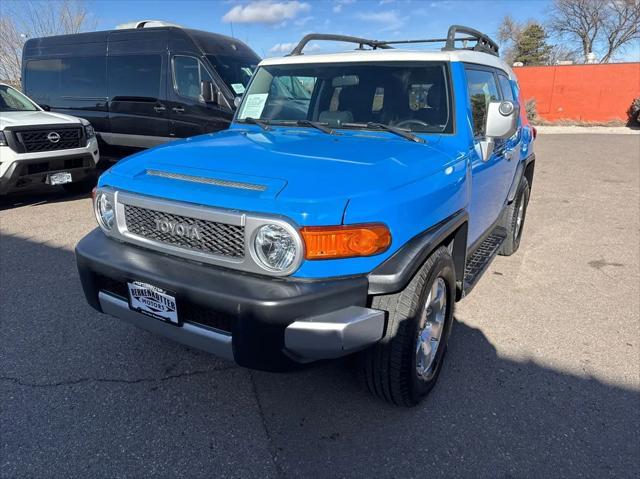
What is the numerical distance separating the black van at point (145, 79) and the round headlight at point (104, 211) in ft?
15.1

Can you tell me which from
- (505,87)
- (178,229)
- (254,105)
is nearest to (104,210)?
(178,229)

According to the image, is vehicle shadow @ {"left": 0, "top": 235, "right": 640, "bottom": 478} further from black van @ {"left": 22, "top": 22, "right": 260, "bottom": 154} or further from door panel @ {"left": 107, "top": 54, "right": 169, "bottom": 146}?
door panel @ {"left": 107, "top": 54, "right": 169, "bottom": 146}

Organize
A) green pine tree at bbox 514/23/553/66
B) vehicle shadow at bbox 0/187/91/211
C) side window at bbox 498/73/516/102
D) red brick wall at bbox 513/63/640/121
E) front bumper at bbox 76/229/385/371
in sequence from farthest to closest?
green pine tree at bbox 514/23/553/66, red brick wall at bbox 513/63/640/121, vehicle shadow at bbox 0/187/91/211, side window at bbox 498/73/516/102, front bumper at bbox 76/229/385/371

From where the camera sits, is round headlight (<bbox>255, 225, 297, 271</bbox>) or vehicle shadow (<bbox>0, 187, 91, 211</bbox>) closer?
round headlight (<bbox>255, 225, 297, 271</bbox>)

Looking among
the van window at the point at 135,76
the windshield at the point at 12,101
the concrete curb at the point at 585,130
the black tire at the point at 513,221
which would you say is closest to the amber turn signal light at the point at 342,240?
the black tire at the point at 513,221

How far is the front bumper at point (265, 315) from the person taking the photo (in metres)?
2.07

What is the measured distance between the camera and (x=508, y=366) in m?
3.18

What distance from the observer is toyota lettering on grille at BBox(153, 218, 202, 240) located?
7.64ft

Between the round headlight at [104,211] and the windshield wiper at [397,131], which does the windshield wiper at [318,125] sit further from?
the round headlight at [104,211]

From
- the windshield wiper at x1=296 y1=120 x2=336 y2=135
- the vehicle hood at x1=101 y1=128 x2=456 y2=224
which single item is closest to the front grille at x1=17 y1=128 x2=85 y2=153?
the vehicle hood at x1=101 y1=128 x2=456 y2=224

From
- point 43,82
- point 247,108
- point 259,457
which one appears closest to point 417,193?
point 259,457

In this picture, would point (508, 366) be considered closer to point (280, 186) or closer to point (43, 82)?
point (280, 186)

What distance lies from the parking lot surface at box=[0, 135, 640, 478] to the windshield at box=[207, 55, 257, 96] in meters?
4.36

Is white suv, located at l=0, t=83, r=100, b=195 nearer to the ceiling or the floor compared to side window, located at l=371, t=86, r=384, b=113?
nearer to the floor
